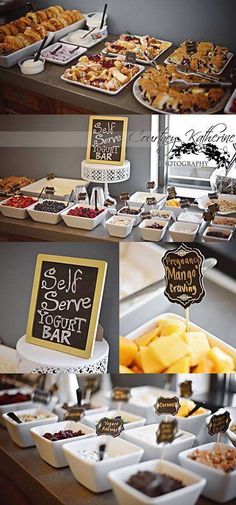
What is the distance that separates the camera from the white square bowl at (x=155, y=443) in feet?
7.54

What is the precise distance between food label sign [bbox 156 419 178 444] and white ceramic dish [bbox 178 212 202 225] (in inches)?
25.5

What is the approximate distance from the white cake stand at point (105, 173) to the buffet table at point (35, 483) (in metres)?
0.94

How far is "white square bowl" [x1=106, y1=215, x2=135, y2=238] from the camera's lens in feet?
7.42

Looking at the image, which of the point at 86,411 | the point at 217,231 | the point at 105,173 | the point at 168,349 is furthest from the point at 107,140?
the point at 86,411

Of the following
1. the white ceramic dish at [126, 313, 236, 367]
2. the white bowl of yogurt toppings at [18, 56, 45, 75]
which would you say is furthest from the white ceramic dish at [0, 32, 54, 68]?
the white ceramic dish at [126, 313, 236, 367]

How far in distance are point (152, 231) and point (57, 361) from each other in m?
0.55

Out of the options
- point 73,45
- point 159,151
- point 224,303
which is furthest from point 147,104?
point 224,303

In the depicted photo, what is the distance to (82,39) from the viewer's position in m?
2.22

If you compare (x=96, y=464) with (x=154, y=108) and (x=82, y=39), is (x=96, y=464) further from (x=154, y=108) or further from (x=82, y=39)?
(x=82, y=39)

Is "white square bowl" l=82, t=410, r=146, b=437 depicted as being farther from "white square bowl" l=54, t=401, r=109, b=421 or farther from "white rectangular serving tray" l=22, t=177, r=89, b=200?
"white rectangular serving tray" l=22, t=177, r=89, b=200

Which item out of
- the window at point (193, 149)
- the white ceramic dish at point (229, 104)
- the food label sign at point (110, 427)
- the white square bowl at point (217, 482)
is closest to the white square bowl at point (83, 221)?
the window at point (193, 149)

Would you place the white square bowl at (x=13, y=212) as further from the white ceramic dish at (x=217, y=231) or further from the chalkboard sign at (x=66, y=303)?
the white ceramic dish at (x=217, y=231)

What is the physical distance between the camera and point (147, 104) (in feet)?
7.06

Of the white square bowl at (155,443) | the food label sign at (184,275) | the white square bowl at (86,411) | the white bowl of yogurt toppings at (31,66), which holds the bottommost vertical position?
the white square bowl at (86,411)
